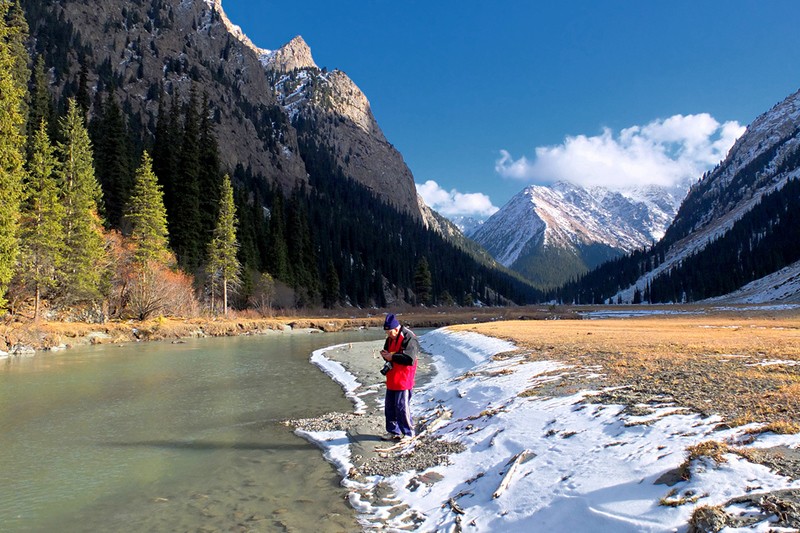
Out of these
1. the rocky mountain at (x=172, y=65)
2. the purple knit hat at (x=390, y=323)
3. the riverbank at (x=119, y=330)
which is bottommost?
the riverbank at (x=119, y=330)

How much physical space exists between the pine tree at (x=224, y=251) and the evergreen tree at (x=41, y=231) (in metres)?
18.6

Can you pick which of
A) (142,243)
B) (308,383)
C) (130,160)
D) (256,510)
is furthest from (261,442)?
(130,160)

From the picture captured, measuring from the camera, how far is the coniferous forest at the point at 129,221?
109 feet

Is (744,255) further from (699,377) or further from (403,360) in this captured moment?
(403,360)

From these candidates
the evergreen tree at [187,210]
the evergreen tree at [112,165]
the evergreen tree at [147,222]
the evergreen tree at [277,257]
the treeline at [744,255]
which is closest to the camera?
the evergreen tree at [147,222]

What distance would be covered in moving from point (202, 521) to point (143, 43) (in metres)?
155

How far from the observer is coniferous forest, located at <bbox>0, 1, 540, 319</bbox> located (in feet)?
109

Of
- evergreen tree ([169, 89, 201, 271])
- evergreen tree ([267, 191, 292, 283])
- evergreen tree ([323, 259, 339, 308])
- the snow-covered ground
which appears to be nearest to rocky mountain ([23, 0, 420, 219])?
evergreen tree ([169, 89, 201, 271])

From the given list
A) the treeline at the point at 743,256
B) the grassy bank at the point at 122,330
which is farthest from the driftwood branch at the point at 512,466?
the treeline at the point at 743,256

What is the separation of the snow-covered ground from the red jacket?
152cm

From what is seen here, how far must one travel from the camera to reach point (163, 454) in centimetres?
975

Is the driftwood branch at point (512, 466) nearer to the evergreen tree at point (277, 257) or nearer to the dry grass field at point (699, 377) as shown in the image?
the dry grass field at point (699, 377)

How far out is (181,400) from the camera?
49.2 ft

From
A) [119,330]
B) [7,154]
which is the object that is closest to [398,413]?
[7,154]
